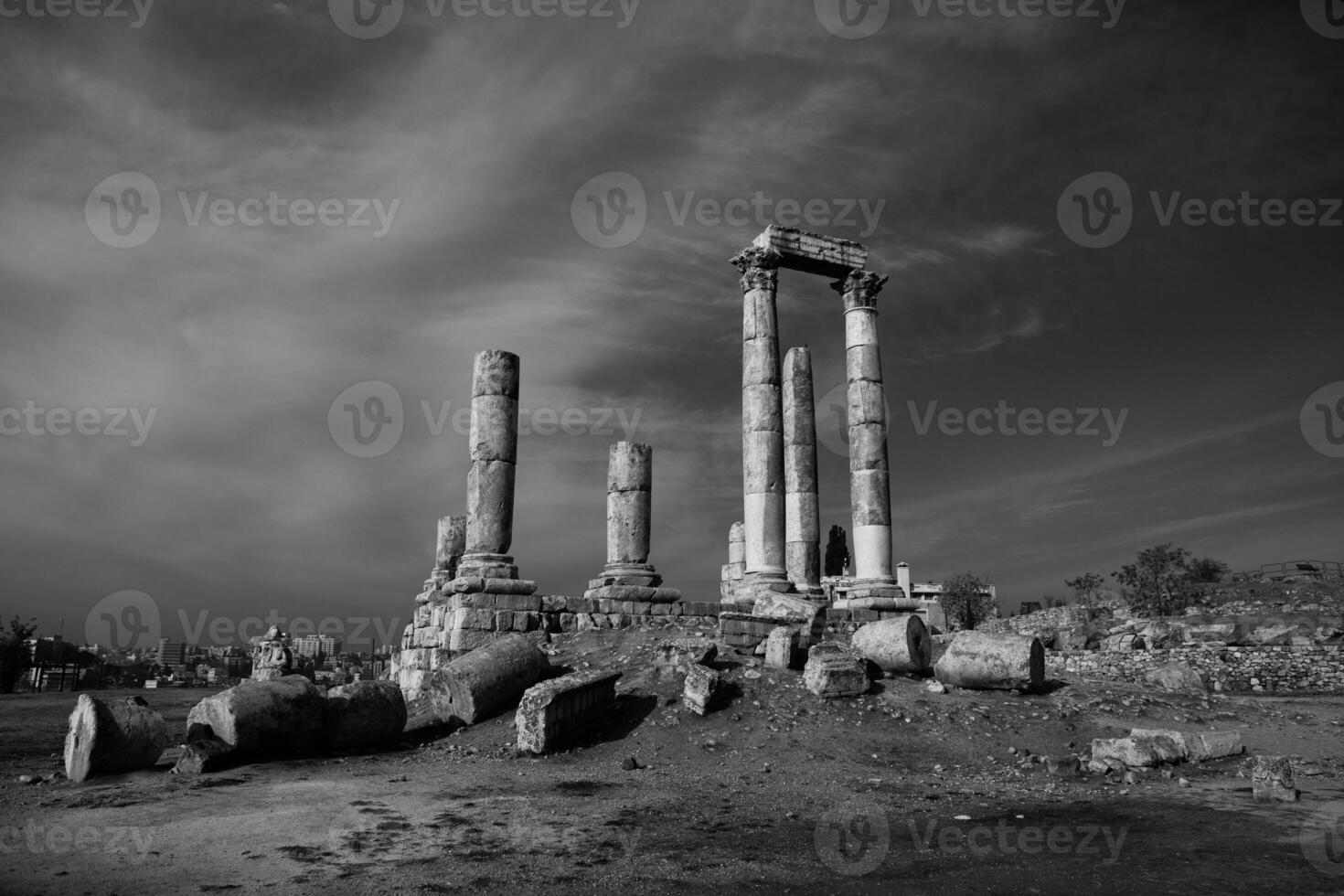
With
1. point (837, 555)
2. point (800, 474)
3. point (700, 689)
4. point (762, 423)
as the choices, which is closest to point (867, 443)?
point (800, 474)

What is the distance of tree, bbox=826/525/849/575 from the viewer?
4678 centimetres

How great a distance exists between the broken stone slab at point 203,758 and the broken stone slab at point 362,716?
144cm

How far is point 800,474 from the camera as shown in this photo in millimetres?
21797

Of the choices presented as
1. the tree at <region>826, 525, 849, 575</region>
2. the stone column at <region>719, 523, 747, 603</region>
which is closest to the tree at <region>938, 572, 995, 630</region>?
the tree at <region>826, 525, 849, 575</region>

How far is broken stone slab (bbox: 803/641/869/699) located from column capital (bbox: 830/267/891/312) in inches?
445

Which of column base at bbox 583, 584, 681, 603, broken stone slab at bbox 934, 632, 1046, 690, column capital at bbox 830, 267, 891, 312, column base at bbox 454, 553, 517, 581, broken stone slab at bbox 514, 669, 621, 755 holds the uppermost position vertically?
column capital at bbox 830, 267, 891, 312

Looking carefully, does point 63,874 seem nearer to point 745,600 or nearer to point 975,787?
point 975,787

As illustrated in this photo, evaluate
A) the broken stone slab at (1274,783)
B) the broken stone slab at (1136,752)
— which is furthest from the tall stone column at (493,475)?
the broken stone slab at (1274,783)

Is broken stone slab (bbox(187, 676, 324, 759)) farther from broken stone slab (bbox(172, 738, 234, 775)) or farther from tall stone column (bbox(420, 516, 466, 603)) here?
tall stone column (bbox(420, 516, 466, 603))

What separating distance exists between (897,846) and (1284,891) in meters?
2.43

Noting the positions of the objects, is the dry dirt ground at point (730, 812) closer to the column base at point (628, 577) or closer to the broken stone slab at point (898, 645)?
the broken stone slab at point (898, 645)

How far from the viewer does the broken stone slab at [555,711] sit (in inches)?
416

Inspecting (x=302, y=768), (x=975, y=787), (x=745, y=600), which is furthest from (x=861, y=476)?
(x=302, y=768)

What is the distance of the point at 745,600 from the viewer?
60.6ft
